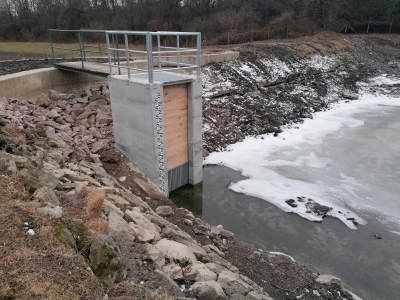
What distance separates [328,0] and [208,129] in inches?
1480

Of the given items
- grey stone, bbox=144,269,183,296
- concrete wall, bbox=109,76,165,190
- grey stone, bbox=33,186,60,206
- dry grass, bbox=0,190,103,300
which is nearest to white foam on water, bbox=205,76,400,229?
concrete wall, bbox=109,76,165,190

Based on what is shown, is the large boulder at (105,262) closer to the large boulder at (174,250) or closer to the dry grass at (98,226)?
the dry grass at (98,226)

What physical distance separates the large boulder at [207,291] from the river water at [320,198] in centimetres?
345

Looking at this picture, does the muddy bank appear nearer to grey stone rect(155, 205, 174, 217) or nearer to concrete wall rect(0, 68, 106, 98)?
grey stone rect(155, 205, 174, 217)

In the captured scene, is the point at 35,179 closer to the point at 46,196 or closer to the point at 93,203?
the point at 46,196

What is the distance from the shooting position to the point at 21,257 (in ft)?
11.1

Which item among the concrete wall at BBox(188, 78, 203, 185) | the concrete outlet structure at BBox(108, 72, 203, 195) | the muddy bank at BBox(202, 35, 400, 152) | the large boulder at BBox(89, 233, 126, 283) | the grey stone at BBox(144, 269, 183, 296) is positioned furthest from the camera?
the muddy bank at BBox(202, 35, 400, 152)

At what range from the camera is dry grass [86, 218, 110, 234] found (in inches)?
177

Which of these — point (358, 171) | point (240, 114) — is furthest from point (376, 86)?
point (358, 171)

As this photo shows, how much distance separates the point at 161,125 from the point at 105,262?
17.3ft

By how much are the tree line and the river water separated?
85.5 ft

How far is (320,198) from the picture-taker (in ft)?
30.0

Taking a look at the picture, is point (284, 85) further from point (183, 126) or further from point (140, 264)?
point (140, 264)

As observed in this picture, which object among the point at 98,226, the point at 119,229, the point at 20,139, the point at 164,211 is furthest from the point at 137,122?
the point at 98,226
